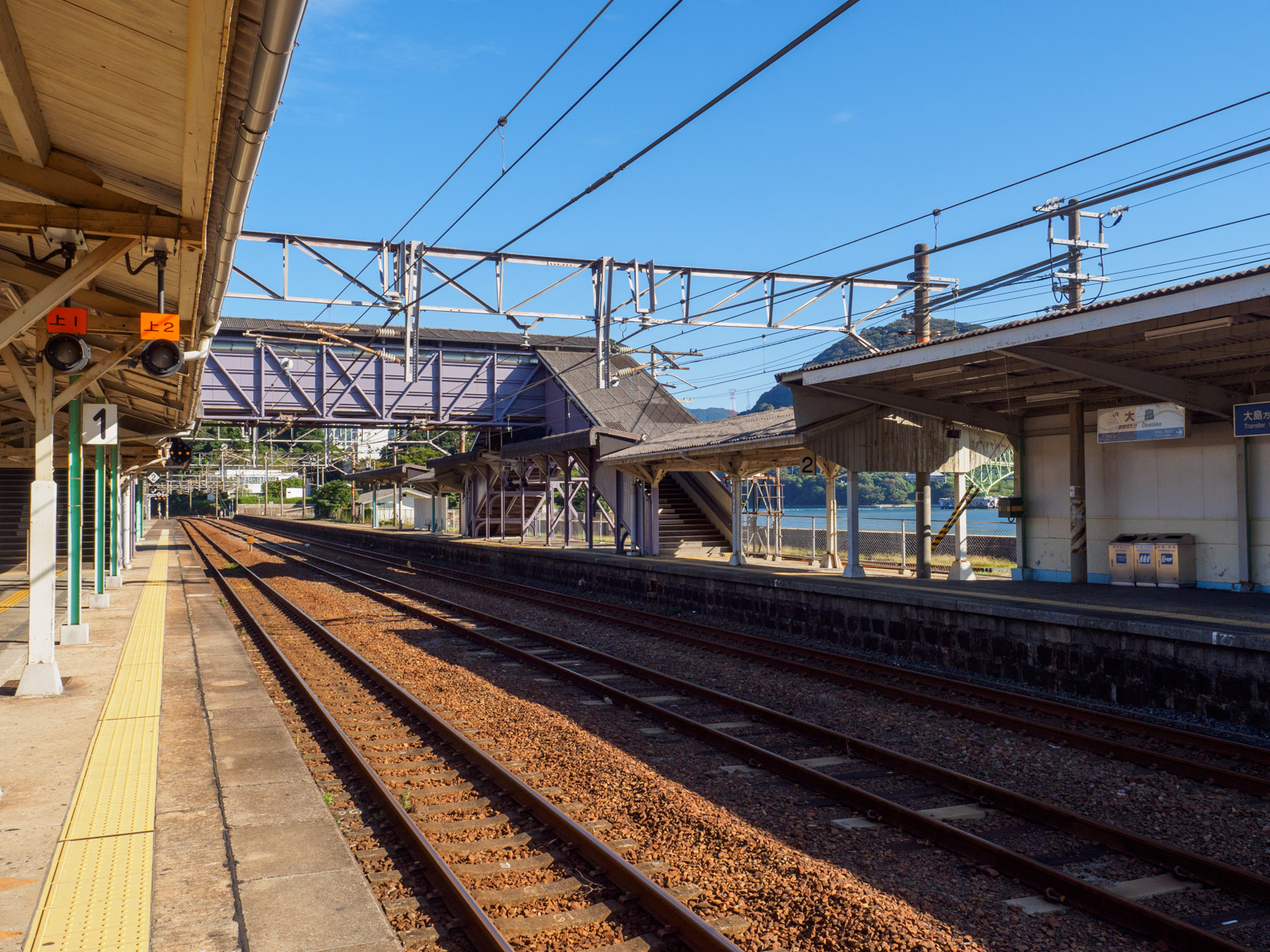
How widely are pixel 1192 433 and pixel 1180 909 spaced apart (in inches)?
395

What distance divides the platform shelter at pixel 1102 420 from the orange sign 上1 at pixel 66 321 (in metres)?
9.67

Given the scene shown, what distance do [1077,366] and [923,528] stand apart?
639 centimetres

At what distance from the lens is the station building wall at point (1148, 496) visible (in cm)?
1263

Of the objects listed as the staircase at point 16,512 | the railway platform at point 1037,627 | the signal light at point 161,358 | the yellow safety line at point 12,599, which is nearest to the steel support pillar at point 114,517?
the yellow safety line at point 12,599

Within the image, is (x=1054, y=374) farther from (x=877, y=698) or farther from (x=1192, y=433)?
(x=877, y=698)

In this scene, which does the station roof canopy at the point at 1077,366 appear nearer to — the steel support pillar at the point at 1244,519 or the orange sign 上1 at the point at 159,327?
the steel support pillar at the point at 1244,519

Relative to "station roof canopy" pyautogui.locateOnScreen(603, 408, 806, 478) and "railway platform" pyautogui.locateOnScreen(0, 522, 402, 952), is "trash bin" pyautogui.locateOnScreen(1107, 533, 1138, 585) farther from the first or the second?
"railway platform" pyautogui.locateOnScreen(0, 522, 402, 952)

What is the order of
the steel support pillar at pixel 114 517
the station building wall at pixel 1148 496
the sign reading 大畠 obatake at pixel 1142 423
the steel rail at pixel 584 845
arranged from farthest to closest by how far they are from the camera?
the steel support pillar at pixel 114 517 → the sign reading 大畠 obatake at pixel 1142 423 → the station building wall at pixel 1148 496 → the steel rail at pixel 584 845

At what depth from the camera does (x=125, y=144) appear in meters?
5.84

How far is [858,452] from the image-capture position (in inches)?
662

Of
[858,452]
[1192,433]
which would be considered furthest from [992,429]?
[1192,433]

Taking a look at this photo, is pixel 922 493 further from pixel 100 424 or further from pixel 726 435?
pixel 100 424

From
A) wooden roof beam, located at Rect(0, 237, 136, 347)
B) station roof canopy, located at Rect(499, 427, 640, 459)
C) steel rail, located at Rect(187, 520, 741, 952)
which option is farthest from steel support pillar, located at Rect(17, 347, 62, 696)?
station roof canopy, located at Rect(499, 427, 640, 459)

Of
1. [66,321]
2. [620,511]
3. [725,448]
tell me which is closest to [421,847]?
[66,321]
